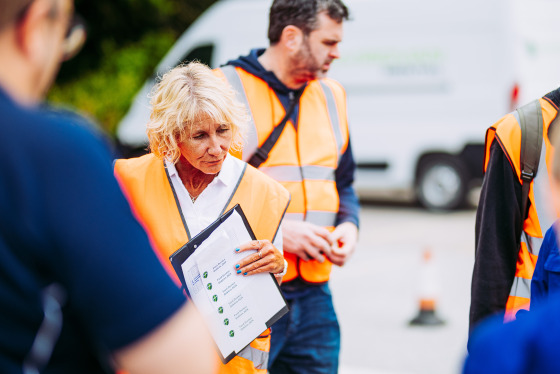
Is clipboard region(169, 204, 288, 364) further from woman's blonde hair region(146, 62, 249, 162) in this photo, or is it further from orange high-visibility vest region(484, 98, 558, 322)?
orange high-visibility vest region(484, 98, 558, 322)

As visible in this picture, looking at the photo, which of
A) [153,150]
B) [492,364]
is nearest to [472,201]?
[153,150]

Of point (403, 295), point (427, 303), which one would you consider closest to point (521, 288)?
point (427, 303)

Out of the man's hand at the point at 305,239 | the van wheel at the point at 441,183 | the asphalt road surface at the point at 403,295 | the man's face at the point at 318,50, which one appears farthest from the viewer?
the van wheel at the point at 441,183

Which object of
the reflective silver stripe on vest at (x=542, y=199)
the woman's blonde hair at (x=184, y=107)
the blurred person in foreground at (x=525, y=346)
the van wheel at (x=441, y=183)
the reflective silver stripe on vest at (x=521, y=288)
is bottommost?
the van wheel at (x=441, y=183)

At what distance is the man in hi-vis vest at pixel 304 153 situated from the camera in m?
2.81

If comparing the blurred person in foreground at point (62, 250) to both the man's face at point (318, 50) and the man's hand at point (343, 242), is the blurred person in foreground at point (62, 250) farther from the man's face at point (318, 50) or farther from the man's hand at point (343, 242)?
the man's face at point (318, 50)

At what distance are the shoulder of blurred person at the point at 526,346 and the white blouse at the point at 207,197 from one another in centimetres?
127

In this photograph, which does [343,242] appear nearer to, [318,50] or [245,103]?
[245,103]

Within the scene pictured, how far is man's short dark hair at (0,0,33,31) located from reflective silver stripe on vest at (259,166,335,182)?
1722mm

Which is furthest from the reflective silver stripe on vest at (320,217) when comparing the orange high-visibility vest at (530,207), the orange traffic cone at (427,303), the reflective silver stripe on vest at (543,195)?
the orange traffic cone at (427,303)

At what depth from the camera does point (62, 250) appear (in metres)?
1.08

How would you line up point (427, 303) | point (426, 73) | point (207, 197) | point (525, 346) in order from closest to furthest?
1. point (525, 346)
2. point (207, 197)
3. point (427, 303)
4. point (426, 73)

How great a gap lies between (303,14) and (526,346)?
7.26 ft

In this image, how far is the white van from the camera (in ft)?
33.0
